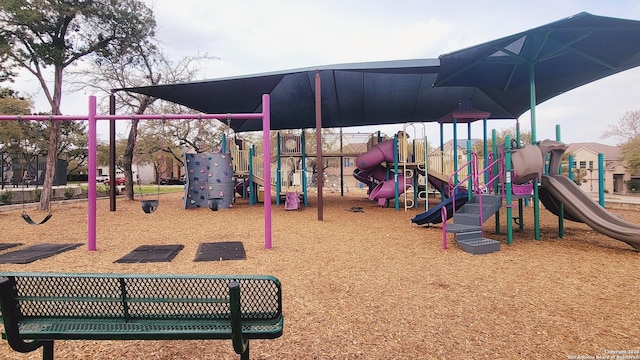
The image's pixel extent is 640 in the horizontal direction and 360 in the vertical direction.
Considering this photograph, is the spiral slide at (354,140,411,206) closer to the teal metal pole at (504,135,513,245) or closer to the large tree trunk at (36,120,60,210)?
the teal metal pole at (504,135,513,245)

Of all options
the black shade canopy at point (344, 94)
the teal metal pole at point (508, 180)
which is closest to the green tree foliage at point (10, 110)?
the black shade canopy at point (344, 94)

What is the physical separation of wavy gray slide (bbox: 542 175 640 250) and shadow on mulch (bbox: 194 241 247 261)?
Result: 259 inches

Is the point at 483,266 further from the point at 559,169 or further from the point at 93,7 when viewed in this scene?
the point at 93,7

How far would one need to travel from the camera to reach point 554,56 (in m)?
7.90

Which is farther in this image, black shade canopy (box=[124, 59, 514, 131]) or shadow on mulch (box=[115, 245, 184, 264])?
black shade canopy (box=[124, 59, 514, 131])

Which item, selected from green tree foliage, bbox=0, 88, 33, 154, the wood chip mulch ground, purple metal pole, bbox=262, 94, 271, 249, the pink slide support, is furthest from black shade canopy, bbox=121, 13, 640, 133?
green tree foliage, bbox=0, 88, 33, 154

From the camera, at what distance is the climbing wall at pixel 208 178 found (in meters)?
13.4

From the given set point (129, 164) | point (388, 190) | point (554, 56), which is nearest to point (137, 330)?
point (554, 56)

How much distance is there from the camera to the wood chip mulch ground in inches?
105

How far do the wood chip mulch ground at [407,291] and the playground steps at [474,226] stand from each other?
8.3 inches

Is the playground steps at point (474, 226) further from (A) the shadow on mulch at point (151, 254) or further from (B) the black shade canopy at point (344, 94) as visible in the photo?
(A) the shadow on mulch at point (151, 254)

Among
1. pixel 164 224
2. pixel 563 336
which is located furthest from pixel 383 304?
pixel 164 224

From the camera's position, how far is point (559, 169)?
7.52 m

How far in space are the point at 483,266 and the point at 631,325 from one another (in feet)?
6.80
